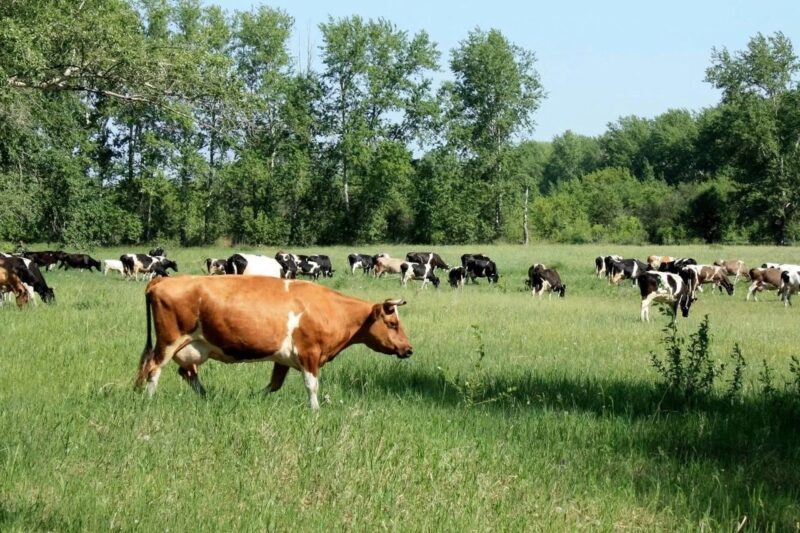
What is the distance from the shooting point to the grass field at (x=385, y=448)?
509cm

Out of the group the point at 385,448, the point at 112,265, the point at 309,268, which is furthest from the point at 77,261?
the point at 385,448

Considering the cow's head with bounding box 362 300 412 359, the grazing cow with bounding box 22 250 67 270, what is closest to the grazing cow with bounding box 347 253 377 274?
the grazing cow with bounding box 22 250 67 270

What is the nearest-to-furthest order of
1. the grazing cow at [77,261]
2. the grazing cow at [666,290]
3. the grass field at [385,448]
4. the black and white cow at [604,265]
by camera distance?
the grass field at [385,448]
the grazing cow at [666,290]
the black and white cow at [604,265]
the grazing cow at [77,261]

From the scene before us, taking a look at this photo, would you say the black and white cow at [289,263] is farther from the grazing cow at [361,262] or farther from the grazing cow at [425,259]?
the grazing cow at [425,259]

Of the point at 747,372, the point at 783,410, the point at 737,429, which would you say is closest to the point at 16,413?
the point at 737,429

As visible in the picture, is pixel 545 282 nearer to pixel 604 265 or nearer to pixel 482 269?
pixel 482 269

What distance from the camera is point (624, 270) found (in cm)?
3706

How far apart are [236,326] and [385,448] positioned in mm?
2707

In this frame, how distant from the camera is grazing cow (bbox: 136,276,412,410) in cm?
846

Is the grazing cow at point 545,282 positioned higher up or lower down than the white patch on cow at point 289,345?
lower down

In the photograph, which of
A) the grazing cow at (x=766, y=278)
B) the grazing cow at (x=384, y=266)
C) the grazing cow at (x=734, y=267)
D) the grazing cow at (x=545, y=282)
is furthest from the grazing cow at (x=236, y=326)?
the grazing cow at (x=734, y=267)

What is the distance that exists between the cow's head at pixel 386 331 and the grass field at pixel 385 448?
0.47 m

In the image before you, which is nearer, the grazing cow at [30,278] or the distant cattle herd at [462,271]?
the grazing cow at [30,278]

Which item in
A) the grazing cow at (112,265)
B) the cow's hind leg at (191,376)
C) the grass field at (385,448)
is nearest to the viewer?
the grass field at (385,448)
